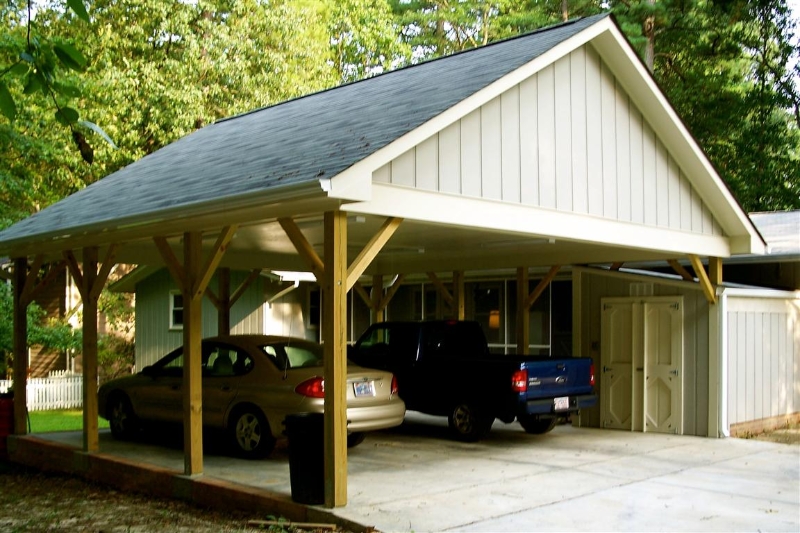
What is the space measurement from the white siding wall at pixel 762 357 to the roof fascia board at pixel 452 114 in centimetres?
516

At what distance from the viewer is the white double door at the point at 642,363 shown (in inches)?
545

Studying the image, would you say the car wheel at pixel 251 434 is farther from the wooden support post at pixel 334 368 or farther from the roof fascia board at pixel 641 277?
the roof fascia board at pixel 641 277

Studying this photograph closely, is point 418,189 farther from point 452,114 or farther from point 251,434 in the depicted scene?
point 251,434

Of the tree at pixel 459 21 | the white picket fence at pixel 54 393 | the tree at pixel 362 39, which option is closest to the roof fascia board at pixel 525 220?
the white picket fence at pixel 54 393

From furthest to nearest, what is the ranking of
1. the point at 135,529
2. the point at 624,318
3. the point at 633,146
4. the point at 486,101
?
the point at 624,318, the point at 633,146, the point at 486,101, the point at 135,529

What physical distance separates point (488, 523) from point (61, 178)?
1910 cm

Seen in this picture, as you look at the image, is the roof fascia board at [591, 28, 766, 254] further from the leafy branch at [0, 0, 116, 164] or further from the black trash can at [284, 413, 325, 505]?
the leafy branch at [0, 0, 116, 164]

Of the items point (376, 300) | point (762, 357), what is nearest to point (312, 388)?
point (376, 300)

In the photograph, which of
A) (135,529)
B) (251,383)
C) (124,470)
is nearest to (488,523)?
(135,529)

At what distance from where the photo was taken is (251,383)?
1116cm

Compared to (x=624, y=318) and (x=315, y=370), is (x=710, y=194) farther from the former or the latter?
(x=315, y=370)

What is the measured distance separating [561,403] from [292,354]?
3.79 meters

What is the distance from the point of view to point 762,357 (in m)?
14.4

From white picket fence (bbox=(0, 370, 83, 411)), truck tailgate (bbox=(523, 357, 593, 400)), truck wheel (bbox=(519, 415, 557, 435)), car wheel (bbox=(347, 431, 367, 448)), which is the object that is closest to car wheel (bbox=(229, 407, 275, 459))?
car wheel (bbox=(347, 431, 367, 448))
